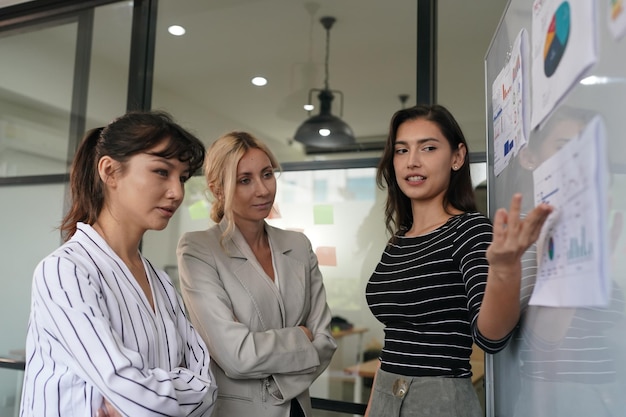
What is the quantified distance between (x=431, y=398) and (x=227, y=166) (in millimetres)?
937

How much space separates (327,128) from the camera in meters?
2.78

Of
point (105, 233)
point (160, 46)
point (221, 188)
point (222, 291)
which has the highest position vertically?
point (160, 46)

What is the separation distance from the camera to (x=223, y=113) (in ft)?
9.60

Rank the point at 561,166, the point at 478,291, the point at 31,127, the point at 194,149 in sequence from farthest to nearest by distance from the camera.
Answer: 1. the point at 31,127
2. the point at 194,149
3. the point at 478,291
4. the point at 561,166

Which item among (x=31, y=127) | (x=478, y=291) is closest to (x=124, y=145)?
(x=478, y=291)

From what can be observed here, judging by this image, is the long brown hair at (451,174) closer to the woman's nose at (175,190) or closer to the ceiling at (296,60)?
the woman's nose at (175,190)

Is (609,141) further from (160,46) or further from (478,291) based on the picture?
(160,46)

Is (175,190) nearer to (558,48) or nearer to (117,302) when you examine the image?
(117,302)

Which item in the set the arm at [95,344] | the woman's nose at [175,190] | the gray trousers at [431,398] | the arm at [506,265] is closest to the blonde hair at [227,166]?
the woman's nose at [175,190]

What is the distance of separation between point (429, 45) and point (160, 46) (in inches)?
55.9

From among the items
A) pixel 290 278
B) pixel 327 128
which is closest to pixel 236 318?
pixel 290 278

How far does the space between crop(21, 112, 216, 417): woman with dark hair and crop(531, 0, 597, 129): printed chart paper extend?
89cm

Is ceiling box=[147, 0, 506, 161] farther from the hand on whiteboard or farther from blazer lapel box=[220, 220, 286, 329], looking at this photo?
the hand on whiteboard

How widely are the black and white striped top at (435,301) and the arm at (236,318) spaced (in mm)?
345
